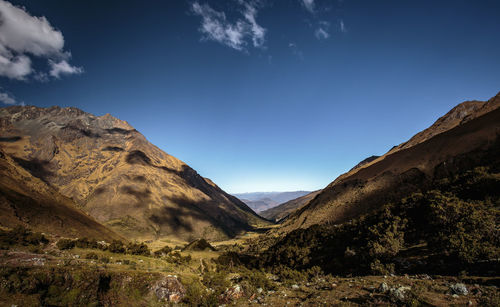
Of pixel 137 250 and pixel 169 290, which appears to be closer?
pixel 169 290

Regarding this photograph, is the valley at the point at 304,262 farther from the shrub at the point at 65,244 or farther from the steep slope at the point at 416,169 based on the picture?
the steep slope at the point at 416,169

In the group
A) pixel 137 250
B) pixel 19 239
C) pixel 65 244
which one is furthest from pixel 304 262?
pixel 19 239

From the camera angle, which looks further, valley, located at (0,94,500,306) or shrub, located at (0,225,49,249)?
shrub, located at (0,225,49,249)

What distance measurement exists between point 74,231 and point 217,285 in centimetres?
3217

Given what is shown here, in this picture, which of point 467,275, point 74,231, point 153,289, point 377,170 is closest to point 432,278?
point 467,275

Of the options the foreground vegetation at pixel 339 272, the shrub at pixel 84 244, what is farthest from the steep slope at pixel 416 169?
the shrub at pixel 84 244

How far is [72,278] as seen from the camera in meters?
13.2

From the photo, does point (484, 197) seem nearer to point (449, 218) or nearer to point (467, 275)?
A: point (449, 218)

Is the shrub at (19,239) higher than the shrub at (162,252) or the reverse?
higher

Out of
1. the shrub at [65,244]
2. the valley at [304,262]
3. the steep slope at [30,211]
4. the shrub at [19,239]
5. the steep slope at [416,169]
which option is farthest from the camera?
the steep slope at [416,169]

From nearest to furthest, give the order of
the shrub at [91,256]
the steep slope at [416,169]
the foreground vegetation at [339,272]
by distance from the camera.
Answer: the foreground vegetation at [339,272] < the shrub at [91,256] < the steep slope at [416,169]

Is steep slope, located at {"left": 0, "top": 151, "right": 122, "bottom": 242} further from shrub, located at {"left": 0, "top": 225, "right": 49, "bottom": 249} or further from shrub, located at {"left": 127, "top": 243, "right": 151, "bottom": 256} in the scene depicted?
shrub, located at {"left": 127, "top": 243, "right": 151, "bottom": 256}

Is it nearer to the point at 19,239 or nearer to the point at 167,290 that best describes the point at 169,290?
the point at 167,290

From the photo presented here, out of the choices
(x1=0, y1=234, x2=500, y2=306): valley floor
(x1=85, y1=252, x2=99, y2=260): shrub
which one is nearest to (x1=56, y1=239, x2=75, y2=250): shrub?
(x1=0, y1=234, x2=500, y2=306): valley floor
